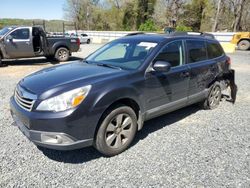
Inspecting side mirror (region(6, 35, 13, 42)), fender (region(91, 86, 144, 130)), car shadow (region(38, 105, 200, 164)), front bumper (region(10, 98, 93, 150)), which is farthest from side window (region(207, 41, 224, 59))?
side mirror (region(6, 35, 13, 42))

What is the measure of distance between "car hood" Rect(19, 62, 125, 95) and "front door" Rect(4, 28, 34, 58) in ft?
26.6

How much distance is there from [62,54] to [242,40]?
590 inches

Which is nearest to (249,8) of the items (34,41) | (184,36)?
(34,41)

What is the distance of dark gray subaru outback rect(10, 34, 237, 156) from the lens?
9.86ft

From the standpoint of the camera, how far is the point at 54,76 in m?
3.62

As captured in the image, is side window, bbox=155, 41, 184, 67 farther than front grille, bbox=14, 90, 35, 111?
Yes

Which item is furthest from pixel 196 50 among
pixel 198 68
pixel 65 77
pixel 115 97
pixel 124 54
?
pixel 65 77

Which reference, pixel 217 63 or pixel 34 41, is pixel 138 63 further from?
pixel 34 41

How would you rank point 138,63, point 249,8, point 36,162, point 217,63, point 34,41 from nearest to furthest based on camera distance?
point 36,162 < point 138,63 < point 217,63 < point 34,41 < point 249,8

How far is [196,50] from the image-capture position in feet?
16.0

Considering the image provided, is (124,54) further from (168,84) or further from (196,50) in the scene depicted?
(196,50)

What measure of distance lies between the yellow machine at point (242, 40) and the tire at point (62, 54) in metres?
14.5

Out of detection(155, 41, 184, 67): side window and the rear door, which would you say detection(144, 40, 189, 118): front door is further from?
the rear door

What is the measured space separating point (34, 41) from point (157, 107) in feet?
30.8
